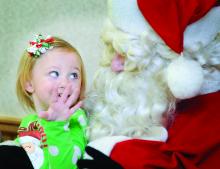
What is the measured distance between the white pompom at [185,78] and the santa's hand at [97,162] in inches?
7.5

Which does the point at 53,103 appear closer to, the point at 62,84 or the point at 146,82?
the point at 62,84

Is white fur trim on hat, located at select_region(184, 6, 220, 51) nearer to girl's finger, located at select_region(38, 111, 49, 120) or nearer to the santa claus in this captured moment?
the santa claus

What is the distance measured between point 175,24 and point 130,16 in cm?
11

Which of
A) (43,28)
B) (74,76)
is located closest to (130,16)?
(74,76)

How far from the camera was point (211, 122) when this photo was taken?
0.77 metres

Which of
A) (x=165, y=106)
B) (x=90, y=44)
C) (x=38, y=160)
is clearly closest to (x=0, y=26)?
(x=90, y=44)

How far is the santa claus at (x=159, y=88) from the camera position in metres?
0.75

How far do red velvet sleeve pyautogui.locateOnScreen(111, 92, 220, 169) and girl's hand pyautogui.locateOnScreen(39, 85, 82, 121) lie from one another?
6.2 inches

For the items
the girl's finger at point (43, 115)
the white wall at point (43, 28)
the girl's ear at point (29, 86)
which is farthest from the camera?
the white wall at point (43, 28)

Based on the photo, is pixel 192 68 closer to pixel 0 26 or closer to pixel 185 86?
pixel 185 86

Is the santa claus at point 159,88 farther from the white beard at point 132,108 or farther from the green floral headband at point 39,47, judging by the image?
the green floral headband at point 39,47

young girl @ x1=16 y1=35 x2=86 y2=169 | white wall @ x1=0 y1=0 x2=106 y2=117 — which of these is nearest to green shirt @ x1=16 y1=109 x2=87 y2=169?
young girl @ x1=16 y1=35 x2=86 y2=169

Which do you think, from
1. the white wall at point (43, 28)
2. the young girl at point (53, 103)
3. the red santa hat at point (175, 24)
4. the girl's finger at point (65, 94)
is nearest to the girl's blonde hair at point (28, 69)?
the young girl at point (53, 103)

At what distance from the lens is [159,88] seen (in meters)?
0.85
